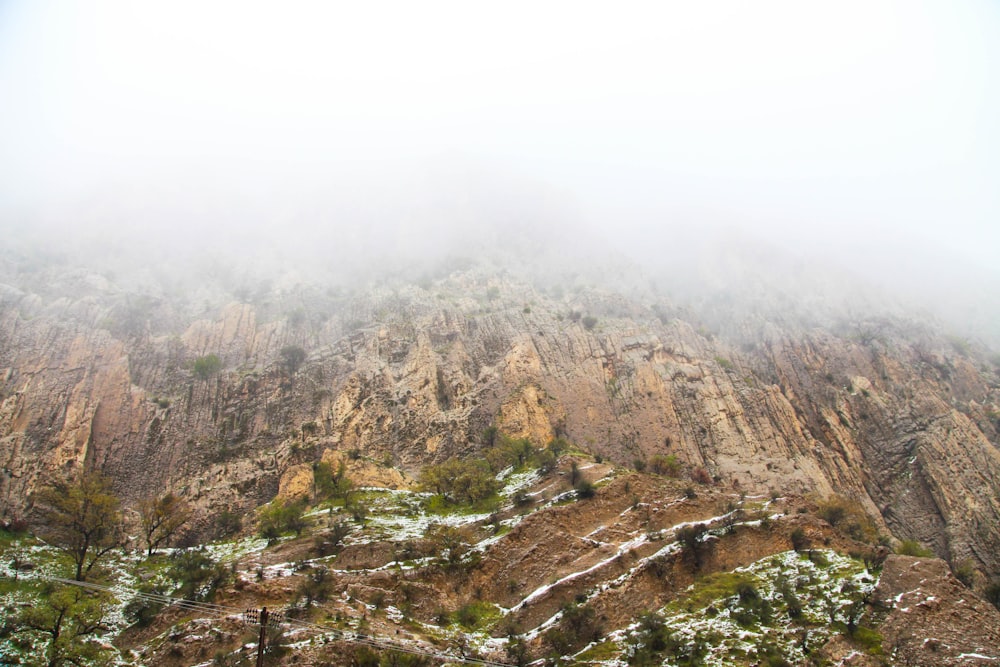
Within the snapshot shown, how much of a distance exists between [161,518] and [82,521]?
18.6ft

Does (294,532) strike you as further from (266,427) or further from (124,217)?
(124,217)

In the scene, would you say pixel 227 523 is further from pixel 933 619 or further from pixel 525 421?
pixel 933 619

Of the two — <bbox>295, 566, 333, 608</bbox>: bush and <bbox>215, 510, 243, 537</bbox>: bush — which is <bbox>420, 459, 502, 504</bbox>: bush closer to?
<bbox>295, 566, 333, 608</bbox>: bush

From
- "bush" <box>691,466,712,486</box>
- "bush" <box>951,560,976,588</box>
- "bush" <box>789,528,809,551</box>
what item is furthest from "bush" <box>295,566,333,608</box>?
"bush" <box>951,560,976,588</box>

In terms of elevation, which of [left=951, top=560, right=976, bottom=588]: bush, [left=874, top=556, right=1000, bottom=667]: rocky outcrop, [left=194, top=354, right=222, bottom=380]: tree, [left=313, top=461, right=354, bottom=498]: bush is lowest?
[left=951, top=560, right=976, bottom=588]: bush

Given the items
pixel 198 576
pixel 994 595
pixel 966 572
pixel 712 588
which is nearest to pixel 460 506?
pixel 198 576

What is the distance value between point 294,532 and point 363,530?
4.73 m

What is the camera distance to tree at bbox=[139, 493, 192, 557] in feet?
139

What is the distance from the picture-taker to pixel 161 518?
43.7 m

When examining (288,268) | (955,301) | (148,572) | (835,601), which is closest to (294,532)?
(148,572)

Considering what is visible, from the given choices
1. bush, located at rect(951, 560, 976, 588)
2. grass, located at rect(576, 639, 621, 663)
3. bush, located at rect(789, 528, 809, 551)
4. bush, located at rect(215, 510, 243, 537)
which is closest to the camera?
grass, located at rect(576, 639, 621, 663)

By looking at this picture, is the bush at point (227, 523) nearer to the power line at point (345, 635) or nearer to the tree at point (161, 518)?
the tree at point (161, 518)

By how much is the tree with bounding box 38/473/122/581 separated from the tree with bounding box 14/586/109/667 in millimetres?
3776

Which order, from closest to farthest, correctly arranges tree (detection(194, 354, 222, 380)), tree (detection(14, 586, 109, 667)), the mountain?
1. tree (detection(14, 586, 109, 667))
2. the mountain
3. tree (detection(194, 354, 222, 380))
